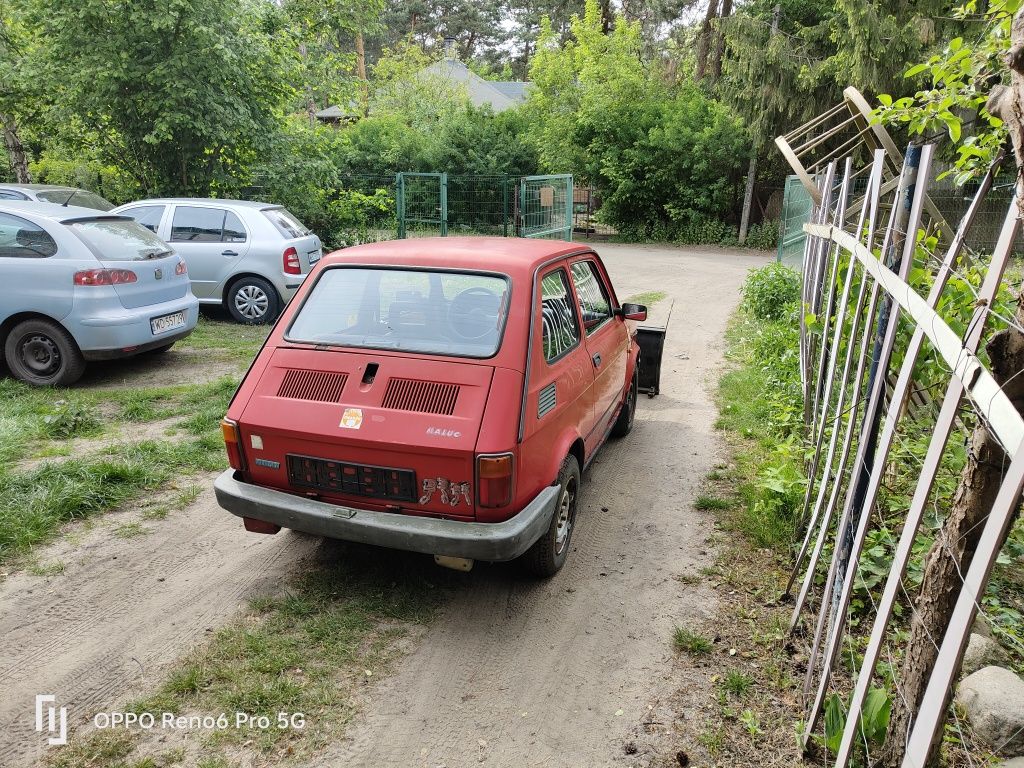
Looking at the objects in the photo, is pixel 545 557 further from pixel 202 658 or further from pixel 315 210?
pixel 315 210

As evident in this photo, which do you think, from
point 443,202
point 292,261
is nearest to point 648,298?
point 443,202

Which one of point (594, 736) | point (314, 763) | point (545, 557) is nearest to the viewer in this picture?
point (314, 763)

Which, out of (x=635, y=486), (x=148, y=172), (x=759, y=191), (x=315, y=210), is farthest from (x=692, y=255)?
(x=635, y=486)

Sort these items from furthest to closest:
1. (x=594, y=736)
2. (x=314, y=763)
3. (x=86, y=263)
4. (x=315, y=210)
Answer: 1. (x=315, y=210)
2. (x=86, y=263)
3. (x=594, y=736)
4. (x=314, y=763)

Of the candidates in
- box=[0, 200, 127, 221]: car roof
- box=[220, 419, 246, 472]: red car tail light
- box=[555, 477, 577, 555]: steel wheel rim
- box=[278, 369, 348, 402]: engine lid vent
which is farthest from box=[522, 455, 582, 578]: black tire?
box=[0, 200, 127, 221]: car roof

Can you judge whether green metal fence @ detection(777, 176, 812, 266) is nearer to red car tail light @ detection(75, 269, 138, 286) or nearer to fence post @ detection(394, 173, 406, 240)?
fence post @ detection(394, 173, 406, 240)

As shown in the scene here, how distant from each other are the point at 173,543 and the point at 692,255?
18.6 meters

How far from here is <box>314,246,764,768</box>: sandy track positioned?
305 cm

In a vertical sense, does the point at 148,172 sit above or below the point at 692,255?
above

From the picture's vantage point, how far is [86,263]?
718 centimetres

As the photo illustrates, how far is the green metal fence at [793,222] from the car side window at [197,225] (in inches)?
369

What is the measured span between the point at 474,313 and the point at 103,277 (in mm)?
4857

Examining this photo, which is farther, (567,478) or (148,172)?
(148,172)

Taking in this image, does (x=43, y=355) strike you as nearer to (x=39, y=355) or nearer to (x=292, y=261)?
(x=39, y=355)
